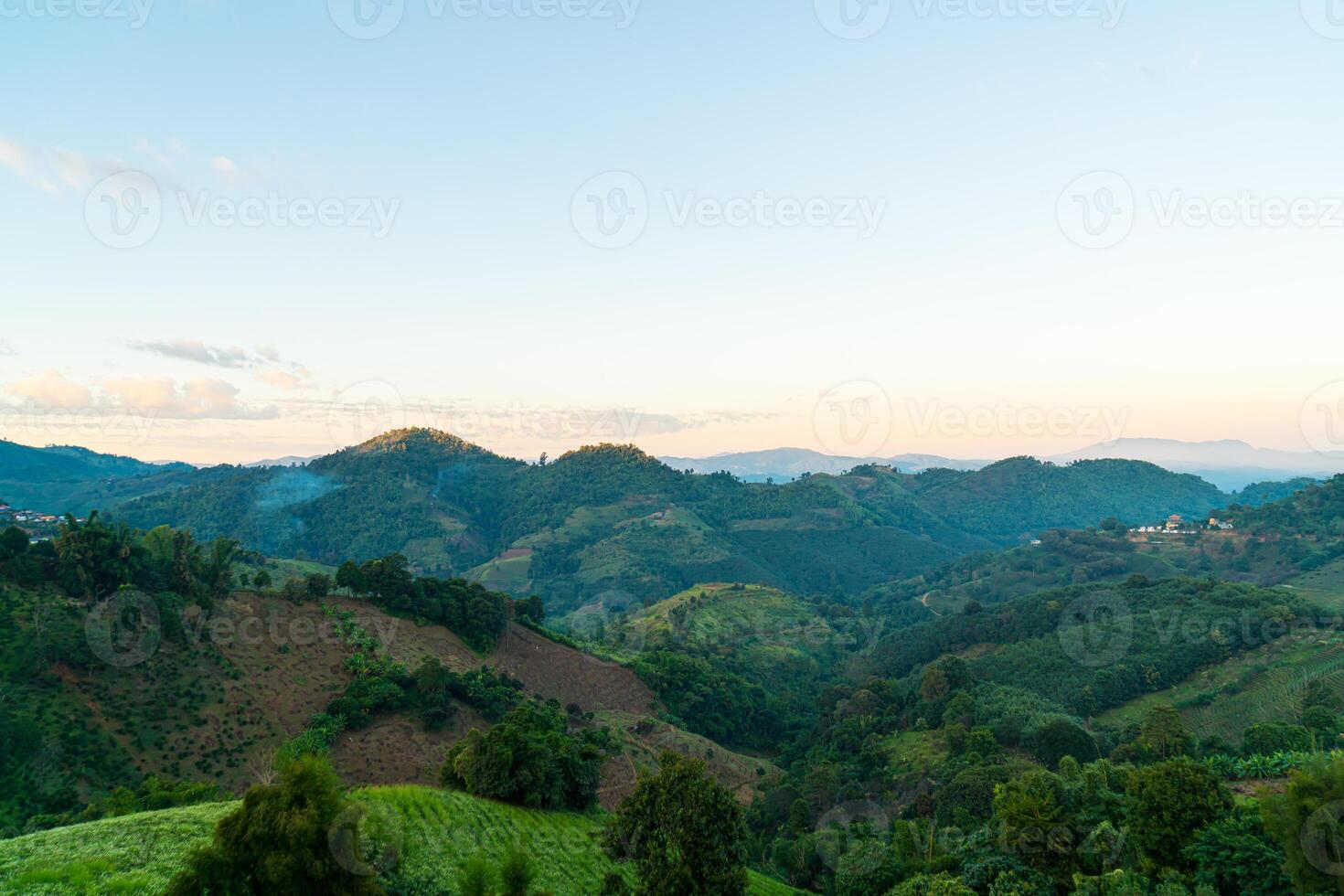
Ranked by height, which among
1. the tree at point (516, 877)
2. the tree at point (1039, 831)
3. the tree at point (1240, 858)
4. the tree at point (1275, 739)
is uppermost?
the tree at point (516, 877)

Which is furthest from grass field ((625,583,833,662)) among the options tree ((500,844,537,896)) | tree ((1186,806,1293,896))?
tree ((500,844,537,896))

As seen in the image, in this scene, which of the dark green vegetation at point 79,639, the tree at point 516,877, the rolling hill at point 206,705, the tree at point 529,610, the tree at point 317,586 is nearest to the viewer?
the tree at point 516,877

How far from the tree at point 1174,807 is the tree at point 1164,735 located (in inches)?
742

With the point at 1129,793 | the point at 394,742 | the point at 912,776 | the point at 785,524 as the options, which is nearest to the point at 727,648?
the point at 912,776

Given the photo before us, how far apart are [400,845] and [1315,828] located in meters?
25.3

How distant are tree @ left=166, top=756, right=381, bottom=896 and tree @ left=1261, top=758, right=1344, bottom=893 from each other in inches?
910

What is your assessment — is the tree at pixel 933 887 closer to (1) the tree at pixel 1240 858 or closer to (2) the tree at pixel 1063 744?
(1) the tree at pixel 1240 858

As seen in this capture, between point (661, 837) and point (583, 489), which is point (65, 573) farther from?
point (583, 489)

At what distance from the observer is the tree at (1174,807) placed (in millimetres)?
20078

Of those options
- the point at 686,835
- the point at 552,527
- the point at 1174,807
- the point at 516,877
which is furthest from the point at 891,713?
the point at 552,527

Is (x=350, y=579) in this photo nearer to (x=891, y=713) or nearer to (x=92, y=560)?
(x=92, y=560)

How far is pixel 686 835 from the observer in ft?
65.1

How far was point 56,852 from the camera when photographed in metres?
16.3

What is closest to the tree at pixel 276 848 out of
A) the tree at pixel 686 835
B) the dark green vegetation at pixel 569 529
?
the tree at pixel 686 835
